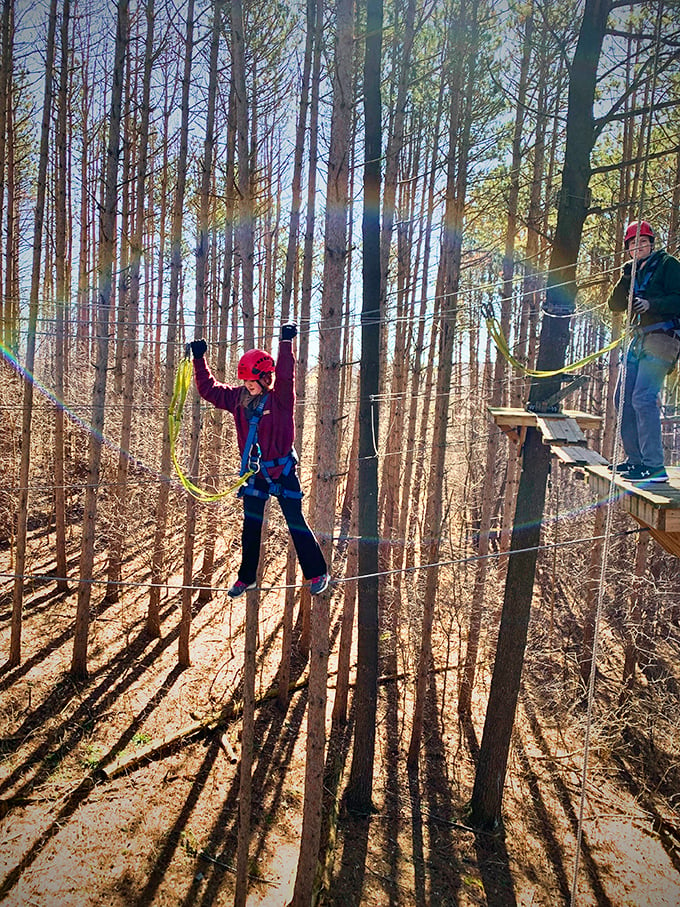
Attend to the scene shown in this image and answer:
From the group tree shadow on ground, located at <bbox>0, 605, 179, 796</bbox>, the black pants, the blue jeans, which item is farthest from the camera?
tree shadow on ground, located at <bbox>0, 605, 179, 796</bbox>

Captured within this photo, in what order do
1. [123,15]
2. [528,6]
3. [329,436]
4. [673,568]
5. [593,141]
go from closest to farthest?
[329,436]
[593,141]
[123,15]
[528,6]
[673,568]

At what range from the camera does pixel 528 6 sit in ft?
27.6

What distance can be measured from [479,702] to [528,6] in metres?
10.6

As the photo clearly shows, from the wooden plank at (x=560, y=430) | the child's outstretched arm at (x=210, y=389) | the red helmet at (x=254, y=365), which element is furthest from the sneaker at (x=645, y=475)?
the child's outstretched arm at (x=210, y=389)

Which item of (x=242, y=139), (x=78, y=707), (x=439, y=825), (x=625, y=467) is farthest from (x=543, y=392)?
(x=78, y=707)

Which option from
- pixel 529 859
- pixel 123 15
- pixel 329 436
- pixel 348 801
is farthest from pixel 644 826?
pixel 123 15

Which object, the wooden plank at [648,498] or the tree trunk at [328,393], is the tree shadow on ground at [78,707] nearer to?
the tree trunk at [328,393]

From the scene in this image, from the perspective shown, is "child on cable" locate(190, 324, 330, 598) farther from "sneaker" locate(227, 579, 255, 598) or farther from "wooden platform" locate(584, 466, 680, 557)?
"wooden platform" locate(584, 466, 680, 557)

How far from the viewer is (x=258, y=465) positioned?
3984mm

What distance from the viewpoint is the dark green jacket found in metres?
3.58

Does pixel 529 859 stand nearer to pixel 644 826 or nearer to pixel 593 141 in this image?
pixel 644 826

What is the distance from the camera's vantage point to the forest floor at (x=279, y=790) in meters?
5.92

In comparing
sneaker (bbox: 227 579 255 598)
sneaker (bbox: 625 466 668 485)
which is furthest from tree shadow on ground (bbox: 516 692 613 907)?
sneaker (bbox: 227 579 255 598)

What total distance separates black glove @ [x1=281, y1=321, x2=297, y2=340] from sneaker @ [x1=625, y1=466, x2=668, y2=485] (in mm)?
2329
